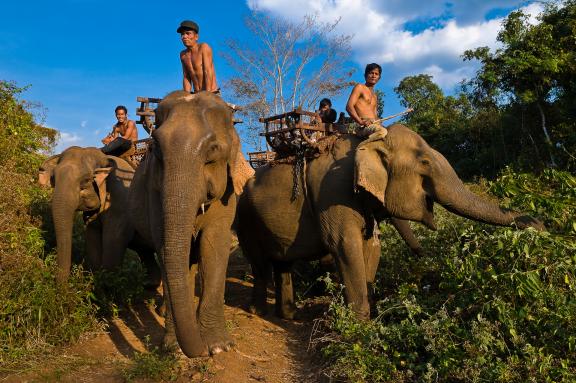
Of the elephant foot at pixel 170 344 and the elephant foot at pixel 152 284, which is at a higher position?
the elephant foot at pixel 152 284

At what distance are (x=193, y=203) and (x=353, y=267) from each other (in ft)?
7.94

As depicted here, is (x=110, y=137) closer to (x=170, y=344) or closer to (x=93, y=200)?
(x=93, y=200)

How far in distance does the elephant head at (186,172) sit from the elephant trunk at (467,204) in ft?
7.94

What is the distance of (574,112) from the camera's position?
59.3 ft

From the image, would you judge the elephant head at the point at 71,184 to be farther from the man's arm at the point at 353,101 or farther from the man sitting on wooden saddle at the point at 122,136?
the man's arm at the point at 353,101

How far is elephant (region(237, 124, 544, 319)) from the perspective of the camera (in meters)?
6.22

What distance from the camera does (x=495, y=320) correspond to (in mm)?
4703

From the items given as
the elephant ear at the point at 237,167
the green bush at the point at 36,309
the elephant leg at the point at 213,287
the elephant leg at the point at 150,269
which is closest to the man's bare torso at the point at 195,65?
the elephant ear at the point at 237,167

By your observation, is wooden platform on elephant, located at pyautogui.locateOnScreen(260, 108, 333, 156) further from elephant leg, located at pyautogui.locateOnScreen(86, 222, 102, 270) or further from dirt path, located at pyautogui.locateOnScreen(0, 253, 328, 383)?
elephant leg, located at pyautogui.locateOnScreen(86, 222, 102, 270)

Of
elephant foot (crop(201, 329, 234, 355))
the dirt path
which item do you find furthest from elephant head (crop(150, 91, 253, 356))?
elephant foot (crop(201, 329, 234, 355))

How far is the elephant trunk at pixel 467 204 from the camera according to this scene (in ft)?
18.8

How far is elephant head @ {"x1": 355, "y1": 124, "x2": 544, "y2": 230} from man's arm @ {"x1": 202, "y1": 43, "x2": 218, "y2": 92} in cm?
209

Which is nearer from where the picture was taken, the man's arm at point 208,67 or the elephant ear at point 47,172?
the man's arm at point 208,67

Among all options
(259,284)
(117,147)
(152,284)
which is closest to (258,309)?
(259,284)
